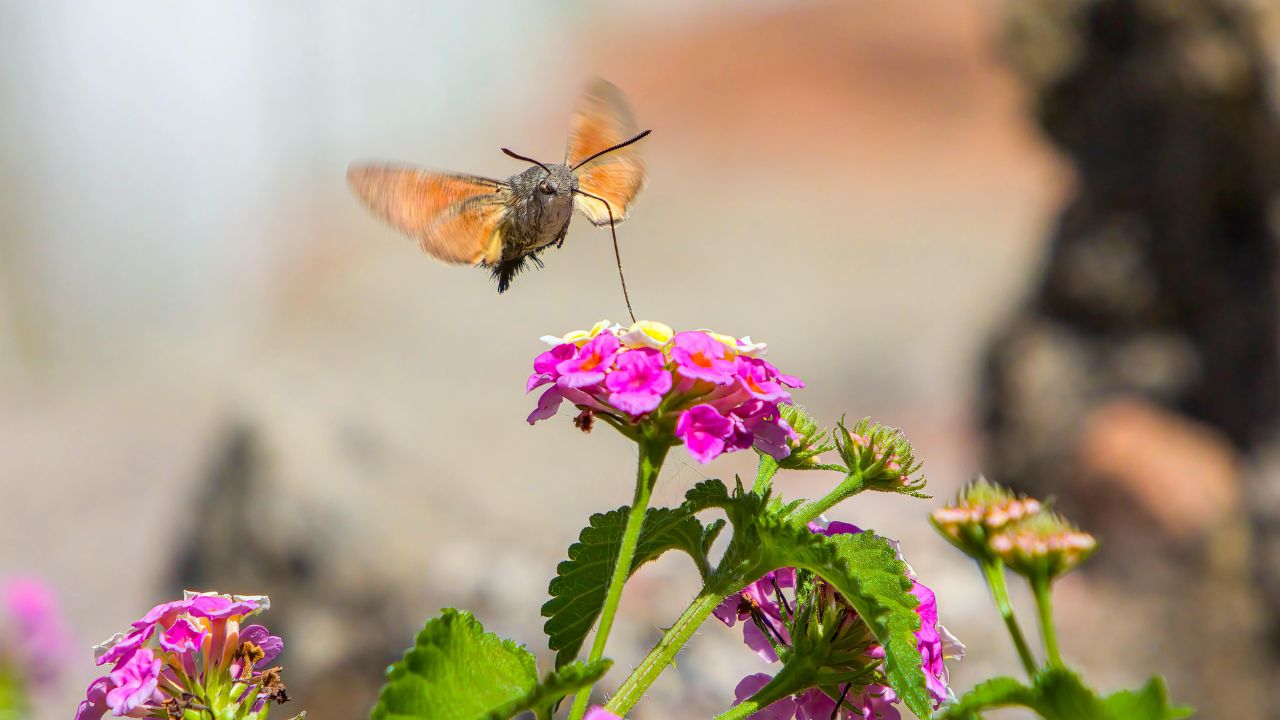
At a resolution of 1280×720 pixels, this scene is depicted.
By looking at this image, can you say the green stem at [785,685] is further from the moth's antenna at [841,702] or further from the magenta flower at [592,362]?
the magenta flower at [592,362]

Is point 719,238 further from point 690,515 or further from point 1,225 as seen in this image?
point 690,515

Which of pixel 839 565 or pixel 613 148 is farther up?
pixel 613 148

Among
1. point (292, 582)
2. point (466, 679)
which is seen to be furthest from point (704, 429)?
point (292, 582)

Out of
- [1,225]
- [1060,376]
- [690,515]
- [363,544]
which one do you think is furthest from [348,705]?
[1,225]

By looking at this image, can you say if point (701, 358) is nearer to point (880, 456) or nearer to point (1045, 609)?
point (880, 456)

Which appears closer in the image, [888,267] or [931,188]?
[888,267]

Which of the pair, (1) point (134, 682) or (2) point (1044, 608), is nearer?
(1) point (134, 682)
